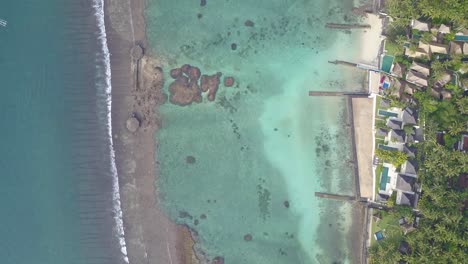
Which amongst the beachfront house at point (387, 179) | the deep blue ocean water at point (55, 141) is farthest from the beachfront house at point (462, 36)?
the deep blue ocean water at point (55, 141)

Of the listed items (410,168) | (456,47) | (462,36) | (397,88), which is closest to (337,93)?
(397,88)

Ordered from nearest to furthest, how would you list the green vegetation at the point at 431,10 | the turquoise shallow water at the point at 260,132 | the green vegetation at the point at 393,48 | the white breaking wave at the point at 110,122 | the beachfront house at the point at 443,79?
the green vegetation at the point at 431,10 < the beachfront house at the point at 443,79 < the green vegetation at the point at 393,48 < the turquoise shallow water at the point at 260,132 < the white breaking wave at the point at 110,122

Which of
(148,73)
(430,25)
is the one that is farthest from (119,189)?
(430,25)

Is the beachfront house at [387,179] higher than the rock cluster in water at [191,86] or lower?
lower

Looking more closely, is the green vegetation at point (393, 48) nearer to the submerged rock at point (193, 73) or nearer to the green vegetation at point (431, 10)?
the green vegetation at point (431, 10)

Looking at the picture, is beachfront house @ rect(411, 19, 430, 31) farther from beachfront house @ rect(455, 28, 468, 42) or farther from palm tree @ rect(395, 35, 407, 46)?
beachfront house @ rect(455, 28, 468, 42)

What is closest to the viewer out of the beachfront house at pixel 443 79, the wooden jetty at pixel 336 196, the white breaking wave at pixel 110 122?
the beachfront house at pixel 443 79

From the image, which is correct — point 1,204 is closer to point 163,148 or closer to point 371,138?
point 163,148
